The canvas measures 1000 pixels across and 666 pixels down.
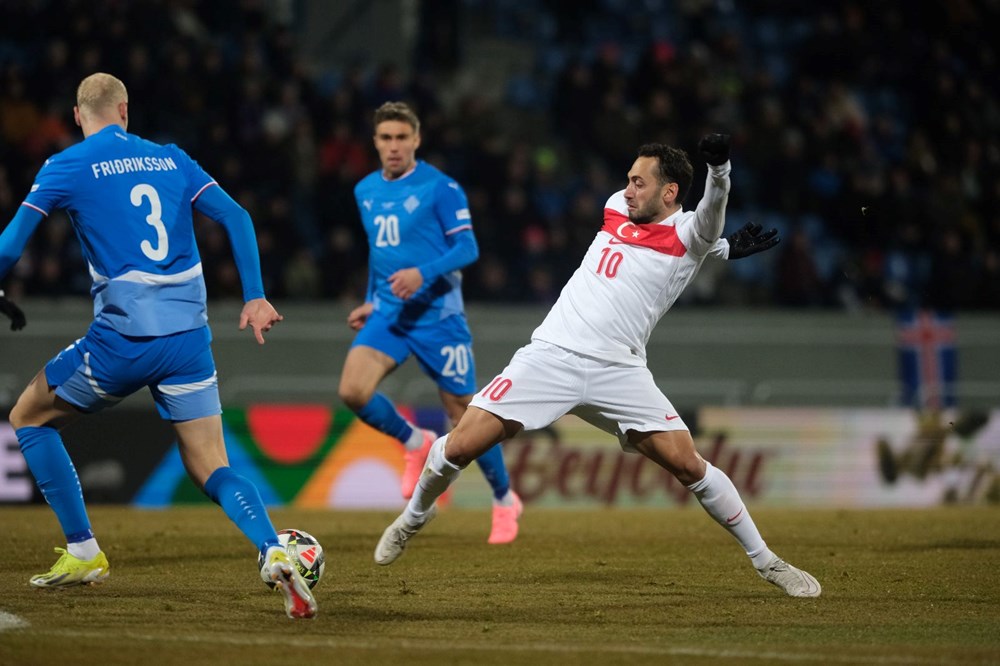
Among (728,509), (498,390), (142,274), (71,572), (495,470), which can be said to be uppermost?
(142,274)

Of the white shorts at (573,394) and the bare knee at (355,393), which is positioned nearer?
the white shorts at (573,394)

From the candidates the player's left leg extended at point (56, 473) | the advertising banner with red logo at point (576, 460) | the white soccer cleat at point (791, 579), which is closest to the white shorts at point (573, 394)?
the white soccer cleat at point (791, 579)

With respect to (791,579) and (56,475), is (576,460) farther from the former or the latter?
(56,475)

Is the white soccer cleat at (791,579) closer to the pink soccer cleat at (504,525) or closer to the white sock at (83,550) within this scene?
the pink soccer cleat at (504,525)

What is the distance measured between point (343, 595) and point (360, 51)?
13974 millimetres

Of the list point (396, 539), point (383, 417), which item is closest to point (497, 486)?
point (383, 417)

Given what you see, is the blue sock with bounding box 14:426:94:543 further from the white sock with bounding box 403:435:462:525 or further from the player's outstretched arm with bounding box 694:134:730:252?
the player's outstretched arm with bounding box 694:134:730:252

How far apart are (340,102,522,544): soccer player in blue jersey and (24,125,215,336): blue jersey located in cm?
298

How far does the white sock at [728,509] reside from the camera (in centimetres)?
739

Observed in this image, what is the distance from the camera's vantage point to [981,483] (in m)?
15.2

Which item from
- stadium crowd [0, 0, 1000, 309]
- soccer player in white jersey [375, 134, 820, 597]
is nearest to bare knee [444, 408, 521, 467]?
soccer player in white jersey [375, 134, 820, 597]

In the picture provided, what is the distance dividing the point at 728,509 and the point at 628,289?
1.27 meters

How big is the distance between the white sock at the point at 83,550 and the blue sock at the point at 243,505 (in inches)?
38.0

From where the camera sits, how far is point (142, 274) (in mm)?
6977
